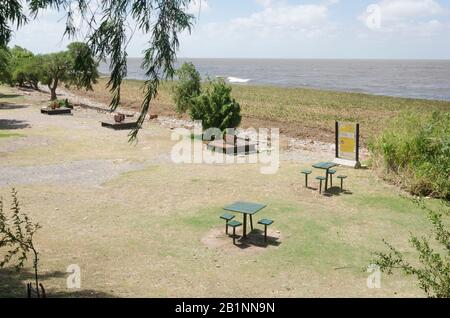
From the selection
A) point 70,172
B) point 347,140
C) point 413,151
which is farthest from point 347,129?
point 70,172

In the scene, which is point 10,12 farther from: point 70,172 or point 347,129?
point 347,129

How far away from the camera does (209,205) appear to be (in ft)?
42.1

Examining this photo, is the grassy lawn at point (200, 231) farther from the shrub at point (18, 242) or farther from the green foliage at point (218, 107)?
the green foliage at point (218, 107)

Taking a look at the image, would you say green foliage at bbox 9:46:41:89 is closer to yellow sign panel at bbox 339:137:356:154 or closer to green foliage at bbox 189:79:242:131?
green foliage at bbox 189:79:242:131

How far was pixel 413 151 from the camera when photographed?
15.0m

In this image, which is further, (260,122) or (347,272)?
(260,122)

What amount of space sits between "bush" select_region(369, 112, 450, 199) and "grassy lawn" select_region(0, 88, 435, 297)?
69 cm

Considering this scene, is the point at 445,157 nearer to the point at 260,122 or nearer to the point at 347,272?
the point at 347,272

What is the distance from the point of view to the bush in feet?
46.5

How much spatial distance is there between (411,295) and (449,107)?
4701 centimetres

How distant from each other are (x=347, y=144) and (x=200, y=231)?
9.70m

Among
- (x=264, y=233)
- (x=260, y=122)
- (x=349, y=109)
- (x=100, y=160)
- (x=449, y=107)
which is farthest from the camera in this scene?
(x=449, y=107)

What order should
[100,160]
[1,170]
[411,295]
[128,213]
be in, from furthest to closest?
[100,160], [1,170], [128,213], [411,295]
